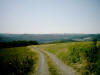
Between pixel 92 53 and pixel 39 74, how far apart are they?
10.9 metres

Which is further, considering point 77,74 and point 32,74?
point 32,74

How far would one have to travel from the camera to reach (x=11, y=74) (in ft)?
40.6

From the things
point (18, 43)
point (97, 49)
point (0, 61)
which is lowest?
point (18, 43)

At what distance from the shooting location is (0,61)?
12781 millimetres

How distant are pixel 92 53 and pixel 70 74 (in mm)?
7363

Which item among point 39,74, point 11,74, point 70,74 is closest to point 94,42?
point 70,74

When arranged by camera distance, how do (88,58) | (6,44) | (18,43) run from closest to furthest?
(88,58), (6,44), (18,43)

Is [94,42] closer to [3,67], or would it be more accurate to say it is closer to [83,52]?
[83,52]

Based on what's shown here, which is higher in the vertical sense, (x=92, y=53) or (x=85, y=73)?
(x=92, y=53)

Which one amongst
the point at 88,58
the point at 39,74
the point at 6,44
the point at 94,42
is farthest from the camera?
the point at 6,44

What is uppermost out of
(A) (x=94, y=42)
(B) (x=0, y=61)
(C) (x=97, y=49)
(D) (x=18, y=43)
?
(A) (x=94, y=42)

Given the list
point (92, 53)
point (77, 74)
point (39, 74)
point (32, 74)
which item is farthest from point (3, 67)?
point (92, 53)

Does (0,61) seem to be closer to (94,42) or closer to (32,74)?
(32,74)

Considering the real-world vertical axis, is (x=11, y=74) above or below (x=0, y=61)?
below
